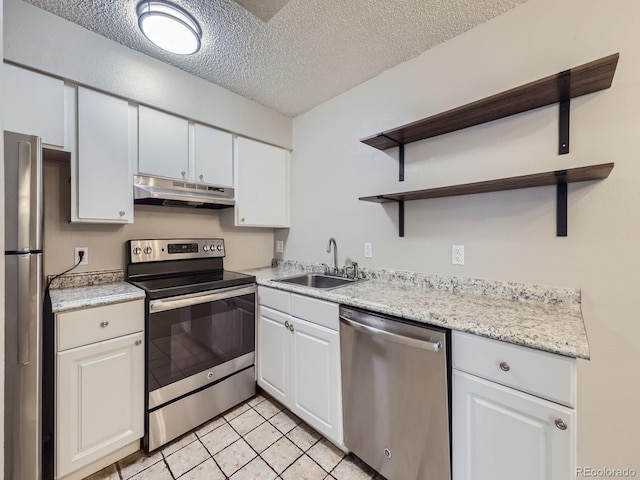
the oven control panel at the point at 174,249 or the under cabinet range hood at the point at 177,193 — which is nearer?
the under cabinet range hood at the point at 177,193

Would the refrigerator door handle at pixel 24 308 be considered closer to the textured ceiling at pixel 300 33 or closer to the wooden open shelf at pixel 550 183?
the textured ceiling at pixel 300 33

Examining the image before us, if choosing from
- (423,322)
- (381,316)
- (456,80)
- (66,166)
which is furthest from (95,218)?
(456,80)

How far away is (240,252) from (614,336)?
2536 mm

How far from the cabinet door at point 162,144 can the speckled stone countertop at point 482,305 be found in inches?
42.5

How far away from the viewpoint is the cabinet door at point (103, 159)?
66.0 inches

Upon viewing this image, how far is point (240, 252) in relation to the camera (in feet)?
8.86

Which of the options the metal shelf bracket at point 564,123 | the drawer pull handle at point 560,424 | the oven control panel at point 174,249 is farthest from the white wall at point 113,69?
the drawer pull handle at point 560,424

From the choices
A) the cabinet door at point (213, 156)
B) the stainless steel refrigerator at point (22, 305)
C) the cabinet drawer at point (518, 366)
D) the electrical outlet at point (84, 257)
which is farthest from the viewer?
the cabinet door at point (213, 156)

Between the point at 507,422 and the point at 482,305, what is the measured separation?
1.68 ft

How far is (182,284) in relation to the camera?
6.04ft

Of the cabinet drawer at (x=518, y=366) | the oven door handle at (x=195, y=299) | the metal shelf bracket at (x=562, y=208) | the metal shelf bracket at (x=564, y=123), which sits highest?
the metal shelf bracket at (x=564, y=123)

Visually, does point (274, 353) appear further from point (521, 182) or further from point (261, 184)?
point (521, 182)

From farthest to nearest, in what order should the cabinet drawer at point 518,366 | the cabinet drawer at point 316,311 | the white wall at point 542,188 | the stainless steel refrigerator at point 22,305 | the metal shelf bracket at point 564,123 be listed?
the cabinet drawer at point 316,311 → the metal shelf bracket at point 564,123 → the white wall at point 542,188 → the stainless steel refrigerator at point 22,305 → the cabinet drawer at point 518,366

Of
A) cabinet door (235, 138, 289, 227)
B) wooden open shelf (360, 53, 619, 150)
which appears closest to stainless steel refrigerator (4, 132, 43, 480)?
cabinet door (235, 138, 289, 227)
